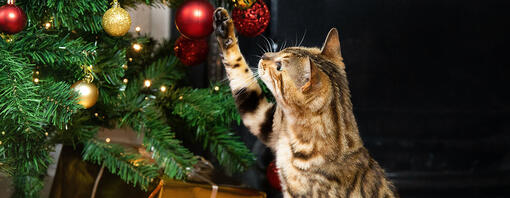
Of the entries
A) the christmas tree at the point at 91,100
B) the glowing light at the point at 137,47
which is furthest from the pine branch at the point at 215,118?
the glowing light at the point at 137,47

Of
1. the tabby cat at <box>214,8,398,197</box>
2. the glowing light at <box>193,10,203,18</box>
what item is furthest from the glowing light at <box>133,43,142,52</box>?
the tabby cat at <box>214,8,398,197</box>

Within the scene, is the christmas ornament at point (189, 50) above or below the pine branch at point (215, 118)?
above

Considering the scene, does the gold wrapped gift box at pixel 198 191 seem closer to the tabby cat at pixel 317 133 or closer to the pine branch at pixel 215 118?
the pine branch at pixel 215 118

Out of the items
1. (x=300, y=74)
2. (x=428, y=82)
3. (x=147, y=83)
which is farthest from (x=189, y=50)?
(x=428, y=82)

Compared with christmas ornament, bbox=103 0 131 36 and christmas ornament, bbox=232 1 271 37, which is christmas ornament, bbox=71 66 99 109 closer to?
christmas ornament, bbox=103 0 131 36

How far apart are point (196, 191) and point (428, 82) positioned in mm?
470

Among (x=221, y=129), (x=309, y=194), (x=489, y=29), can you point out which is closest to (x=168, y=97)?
(x=221, y=129)

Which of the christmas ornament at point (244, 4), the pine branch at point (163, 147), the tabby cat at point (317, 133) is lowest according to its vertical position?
the pine branch at point (163, 147)

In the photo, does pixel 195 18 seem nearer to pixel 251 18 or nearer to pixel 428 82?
pixel 251 18

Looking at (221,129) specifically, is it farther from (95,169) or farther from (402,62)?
(402,62)

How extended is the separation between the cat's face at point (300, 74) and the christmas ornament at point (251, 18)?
95mm

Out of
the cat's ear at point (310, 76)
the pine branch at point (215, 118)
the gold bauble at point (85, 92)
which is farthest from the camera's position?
the pine branch at point (215, 118)

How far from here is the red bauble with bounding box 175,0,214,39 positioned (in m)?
0.67

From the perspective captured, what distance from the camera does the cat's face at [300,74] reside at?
1.86 ft
